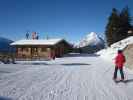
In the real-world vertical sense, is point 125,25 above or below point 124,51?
above

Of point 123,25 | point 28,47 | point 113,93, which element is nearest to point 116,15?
point 123,25

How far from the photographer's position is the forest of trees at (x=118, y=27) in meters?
50.3

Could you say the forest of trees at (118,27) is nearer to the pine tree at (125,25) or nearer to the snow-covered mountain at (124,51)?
the pine tree at (125,25)

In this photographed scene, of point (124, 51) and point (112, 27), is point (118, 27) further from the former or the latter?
point (124, 51)

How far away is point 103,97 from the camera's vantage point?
278 inches

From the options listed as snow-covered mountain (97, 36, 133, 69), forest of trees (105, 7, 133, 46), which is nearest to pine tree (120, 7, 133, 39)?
forest of trees (105, 7, 133, 46)

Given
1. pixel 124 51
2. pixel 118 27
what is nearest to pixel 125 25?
pixel 118 27

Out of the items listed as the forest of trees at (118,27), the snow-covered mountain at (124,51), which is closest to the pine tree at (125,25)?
the forest of trees at (118,27)

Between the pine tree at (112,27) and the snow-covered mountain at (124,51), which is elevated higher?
the pine tree at (112,27)

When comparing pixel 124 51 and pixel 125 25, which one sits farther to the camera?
pixel 125 25

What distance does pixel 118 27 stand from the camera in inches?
1986

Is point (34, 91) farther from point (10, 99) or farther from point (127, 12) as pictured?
point (127, 12)

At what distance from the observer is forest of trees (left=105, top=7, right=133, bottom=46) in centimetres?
5031

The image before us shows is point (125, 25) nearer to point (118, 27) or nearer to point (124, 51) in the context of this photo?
point (118, 27)
